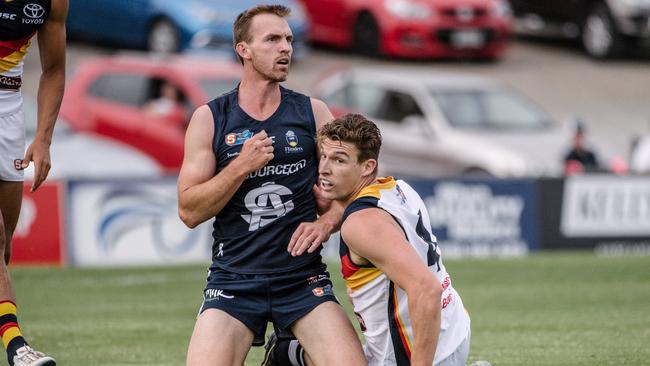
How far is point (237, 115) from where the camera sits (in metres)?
6.98

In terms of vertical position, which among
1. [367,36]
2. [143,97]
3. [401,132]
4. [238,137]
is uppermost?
[238,137]

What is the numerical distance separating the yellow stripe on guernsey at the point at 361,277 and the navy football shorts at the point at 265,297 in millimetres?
455

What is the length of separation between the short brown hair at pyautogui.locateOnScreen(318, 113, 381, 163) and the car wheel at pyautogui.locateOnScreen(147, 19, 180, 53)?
16.1 metres

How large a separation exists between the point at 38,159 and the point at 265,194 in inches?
52.8

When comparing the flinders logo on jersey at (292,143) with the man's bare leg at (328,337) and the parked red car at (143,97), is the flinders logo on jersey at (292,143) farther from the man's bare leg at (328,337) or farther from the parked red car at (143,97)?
the parked red car at (143,97)

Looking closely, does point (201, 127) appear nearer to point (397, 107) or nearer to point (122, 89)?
point (122, 89)

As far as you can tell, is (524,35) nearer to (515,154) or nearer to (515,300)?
(515,154)

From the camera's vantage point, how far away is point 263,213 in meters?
6.99

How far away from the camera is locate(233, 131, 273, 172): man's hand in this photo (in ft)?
21.8

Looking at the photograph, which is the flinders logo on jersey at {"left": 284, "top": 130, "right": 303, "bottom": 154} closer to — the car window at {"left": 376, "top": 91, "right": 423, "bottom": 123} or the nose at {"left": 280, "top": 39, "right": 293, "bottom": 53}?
the nose at {"left": 280, "top": 39, "right": 293, "bottom": 53}

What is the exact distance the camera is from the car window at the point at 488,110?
18.3 m

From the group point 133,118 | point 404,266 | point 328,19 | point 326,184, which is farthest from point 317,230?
point 328,19

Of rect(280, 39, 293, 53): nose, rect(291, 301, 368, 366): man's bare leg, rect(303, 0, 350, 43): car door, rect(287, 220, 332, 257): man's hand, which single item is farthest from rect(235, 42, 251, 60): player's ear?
rect(303, 0, 350, 43): car door

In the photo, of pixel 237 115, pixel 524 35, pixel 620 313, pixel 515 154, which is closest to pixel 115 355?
pixel 237 115
